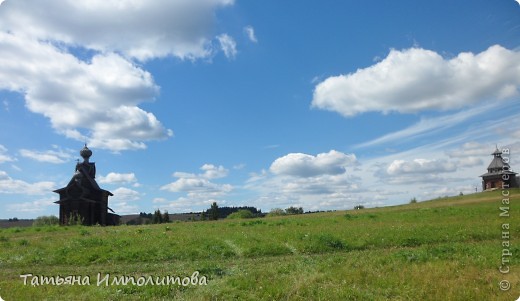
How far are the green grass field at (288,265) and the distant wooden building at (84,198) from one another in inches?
2144

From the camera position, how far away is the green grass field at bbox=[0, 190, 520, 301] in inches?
479

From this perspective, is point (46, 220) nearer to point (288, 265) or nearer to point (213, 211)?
point (213, 211)

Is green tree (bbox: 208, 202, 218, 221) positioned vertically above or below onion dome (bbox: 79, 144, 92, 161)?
below

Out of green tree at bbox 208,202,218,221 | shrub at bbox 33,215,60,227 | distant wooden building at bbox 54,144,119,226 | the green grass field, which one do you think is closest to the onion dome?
distant wooden building at bbox 54,144,119,226

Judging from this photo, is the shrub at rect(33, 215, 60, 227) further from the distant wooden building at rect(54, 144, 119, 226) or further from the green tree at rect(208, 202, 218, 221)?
the green tree at rect(208, 202, 218, 221)

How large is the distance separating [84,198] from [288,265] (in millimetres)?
68558

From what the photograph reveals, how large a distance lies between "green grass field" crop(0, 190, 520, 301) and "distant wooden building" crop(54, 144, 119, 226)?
179 feet

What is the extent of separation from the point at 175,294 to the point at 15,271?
791 cm

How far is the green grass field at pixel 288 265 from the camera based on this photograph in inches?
479

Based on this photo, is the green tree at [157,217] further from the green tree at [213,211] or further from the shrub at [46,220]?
the shrub at [46,220]

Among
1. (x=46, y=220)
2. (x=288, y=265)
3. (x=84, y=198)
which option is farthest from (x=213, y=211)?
(x=288, y=265)

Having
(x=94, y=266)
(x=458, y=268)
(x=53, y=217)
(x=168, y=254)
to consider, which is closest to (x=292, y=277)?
(x=458, y=268)

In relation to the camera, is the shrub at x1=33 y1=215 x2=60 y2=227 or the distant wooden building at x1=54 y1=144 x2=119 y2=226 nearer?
the distant wooden building at x1=54 y1=144 x2=119 y2=226

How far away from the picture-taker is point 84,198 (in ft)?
246
